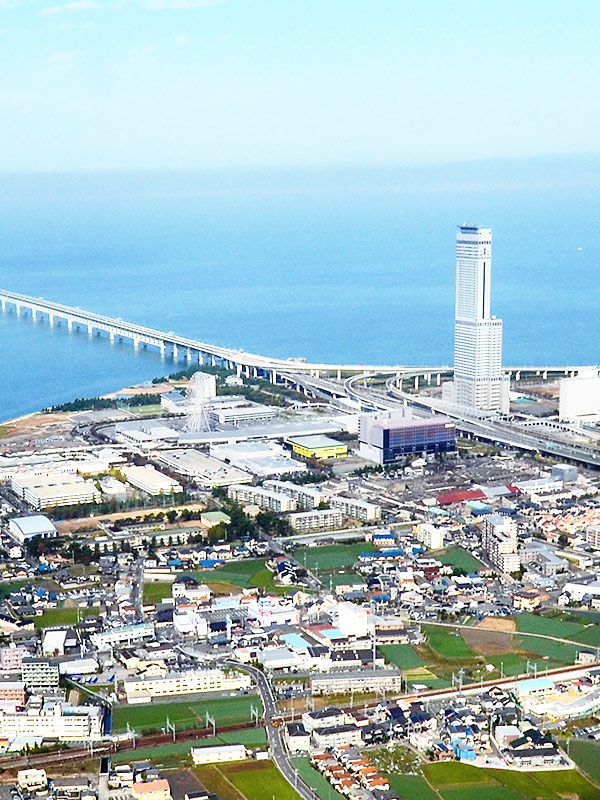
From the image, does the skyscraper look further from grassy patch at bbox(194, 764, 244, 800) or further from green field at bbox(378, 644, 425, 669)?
grassy patch at bbox(194, 764, 244, 800)

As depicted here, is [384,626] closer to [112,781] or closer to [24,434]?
[112,781]

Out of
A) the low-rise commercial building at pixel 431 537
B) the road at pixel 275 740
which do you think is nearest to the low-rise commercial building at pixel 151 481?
the low-rise commercial building at pixel 431 537

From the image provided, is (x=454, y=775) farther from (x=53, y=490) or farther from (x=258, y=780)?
(x=53, y=490)

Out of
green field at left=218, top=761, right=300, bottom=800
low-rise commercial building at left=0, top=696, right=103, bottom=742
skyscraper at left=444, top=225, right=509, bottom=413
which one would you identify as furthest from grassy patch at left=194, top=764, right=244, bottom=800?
skyscraper at left=444, top=225, right=509, bottom=413

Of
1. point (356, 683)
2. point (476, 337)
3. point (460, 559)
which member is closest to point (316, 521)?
point (460, 559)

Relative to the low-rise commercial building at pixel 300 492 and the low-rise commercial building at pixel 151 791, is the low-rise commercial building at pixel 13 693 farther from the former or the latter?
the low-rise commercial building at pixel 300 492

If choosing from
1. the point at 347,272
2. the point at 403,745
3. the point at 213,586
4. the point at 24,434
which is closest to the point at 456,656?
the point at 403,745

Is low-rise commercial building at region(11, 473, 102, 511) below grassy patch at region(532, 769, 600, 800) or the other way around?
the other way around
